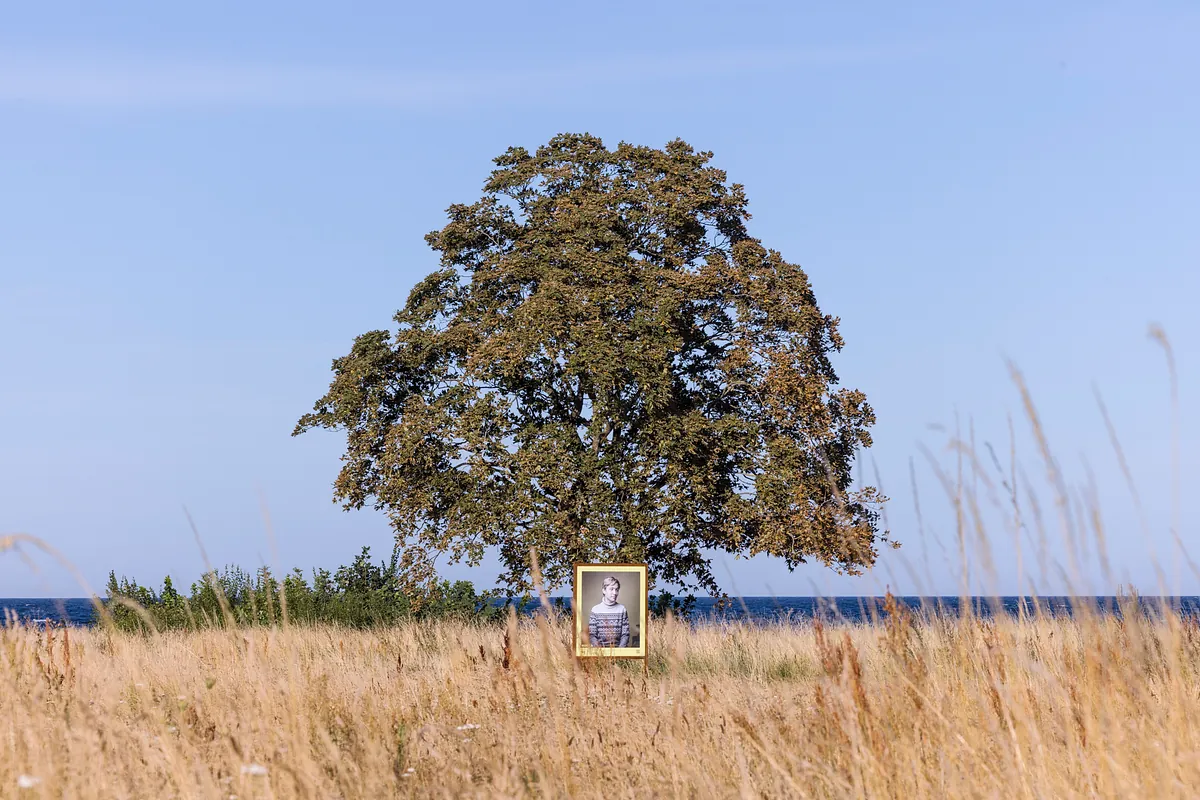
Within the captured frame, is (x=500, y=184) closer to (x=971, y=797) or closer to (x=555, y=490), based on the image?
(x=555, y=490)

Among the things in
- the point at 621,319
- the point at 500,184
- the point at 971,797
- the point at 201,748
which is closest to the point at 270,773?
the point at 201,748

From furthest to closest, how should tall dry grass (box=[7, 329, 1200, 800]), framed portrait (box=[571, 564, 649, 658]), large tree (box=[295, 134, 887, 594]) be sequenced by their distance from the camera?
1. large tree (box=[295, 134, 887, 594])
2. framed portrait (box=[571, 564, 649, 658])
3. tall dry grass (box=[7, 329, 1200, 800])

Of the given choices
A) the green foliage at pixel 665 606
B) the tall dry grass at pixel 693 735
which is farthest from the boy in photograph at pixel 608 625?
the green foliage at pixel 665 606

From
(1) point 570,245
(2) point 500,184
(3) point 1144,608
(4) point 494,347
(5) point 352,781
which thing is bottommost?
(5) point 352,781

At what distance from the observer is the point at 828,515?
15.1 m

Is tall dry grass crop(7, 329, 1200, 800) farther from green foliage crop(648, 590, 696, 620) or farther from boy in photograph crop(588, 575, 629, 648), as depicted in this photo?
green foliage crop(648, 590, 696, 620)

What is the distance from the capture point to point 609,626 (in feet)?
35.2

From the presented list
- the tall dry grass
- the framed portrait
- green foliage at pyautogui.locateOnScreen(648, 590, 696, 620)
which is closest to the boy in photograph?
the framed portrait

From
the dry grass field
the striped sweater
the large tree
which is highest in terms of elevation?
the large tree

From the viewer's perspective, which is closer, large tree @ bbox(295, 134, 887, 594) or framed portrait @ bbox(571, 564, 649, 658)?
framed portrait @ bbox(571, 564, 649, 658)

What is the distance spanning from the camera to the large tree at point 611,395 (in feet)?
50.5

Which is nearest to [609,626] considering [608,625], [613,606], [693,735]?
[608,625]

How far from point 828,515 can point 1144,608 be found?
7.36 metres

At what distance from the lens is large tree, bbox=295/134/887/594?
50.5 ft
